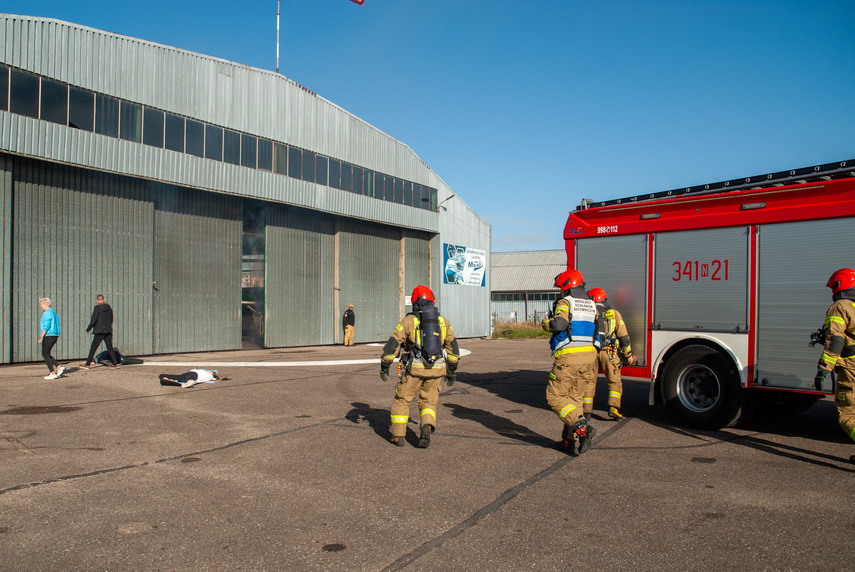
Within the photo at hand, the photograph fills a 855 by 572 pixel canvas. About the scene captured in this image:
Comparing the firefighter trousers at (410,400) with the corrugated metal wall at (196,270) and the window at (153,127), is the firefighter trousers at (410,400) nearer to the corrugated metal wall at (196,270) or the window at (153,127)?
the corrugated metal wall at (196,270)

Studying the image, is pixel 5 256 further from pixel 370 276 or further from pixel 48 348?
pixel 370 276

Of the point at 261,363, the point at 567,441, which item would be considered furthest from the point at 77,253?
the point at 567,441

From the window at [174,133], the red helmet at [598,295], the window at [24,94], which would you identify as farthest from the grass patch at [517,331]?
the window at [24,94]

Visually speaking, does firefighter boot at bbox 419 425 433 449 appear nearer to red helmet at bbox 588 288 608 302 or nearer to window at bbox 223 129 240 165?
red helmet at bbox 588 288 608 302

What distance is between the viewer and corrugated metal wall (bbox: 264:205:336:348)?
2284 cm

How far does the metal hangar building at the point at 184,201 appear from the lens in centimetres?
1564

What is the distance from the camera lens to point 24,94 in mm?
15094

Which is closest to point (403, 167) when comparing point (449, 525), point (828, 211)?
point (828, 211)

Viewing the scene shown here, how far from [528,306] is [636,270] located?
49.8 meters

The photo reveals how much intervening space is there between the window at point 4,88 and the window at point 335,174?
11.5 m

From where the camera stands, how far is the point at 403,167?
28.8 meters

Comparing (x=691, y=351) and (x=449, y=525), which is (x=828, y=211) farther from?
(x=449, y=525)

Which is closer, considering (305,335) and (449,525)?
(449,525)

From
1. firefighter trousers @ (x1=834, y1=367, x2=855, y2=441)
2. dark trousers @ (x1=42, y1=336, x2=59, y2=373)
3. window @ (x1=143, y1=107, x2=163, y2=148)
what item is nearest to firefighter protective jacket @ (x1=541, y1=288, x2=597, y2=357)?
firefighter trousers @ (x1=834, y1=367, x2=855, y2=441)
